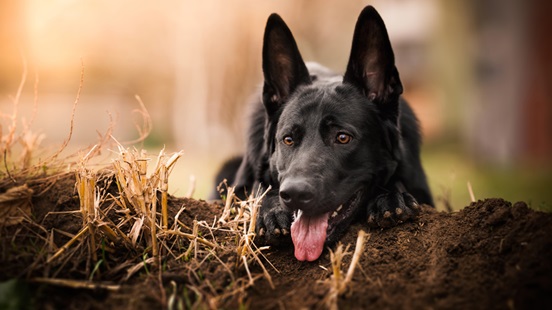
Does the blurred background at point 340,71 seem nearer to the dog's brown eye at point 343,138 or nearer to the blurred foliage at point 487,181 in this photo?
the blurred foliage at point 487,181

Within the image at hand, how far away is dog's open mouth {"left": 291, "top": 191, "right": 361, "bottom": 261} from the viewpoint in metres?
2.97

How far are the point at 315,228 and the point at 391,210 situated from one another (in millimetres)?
438

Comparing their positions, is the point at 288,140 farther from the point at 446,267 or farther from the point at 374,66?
the point at 446,267

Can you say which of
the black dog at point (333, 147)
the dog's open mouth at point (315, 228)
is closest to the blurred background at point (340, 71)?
the black dog at point (333, 147)

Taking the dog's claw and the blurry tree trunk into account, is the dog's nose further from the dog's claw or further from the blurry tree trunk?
the blurry tree trunk

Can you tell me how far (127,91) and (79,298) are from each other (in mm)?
19608

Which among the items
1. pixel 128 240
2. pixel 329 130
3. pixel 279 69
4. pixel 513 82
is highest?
pixel 279 69

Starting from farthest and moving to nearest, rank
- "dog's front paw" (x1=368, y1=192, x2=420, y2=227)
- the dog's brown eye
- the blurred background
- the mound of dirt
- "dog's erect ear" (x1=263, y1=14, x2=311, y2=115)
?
the blurred background
"dog's erect ear" (x1=263, y1=14, x2=311, y2=115)
the dog's brown eye
"dog's front paw" (x1=368, y1=192, x2=420, y2=227)
the mound of dirt

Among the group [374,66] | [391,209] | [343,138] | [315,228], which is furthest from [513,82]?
[315,228]

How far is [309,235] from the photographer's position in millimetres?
3053

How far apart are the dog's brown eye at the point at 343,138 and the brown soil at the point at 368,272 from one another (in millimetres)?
628

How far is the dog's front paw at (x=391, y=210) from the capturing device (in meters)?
3.06

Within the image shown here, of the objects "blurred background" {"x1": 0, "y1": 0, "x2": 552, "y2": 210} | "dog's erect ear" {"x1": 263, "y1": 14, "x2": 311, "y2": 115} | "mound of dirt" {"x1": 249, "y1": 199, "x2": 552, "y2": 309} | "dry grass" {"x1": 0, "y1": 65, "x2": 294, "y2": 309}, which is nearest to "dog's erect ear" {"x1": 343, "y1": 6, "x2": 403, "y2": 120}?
"dog's erect ear" {"x1": 263, "y1": 14, "x2": 311, "y2": 115}

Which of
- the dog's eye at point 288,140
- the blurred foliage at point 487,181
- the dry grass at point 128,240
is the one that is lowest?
the blurred foliage at point 487,181
